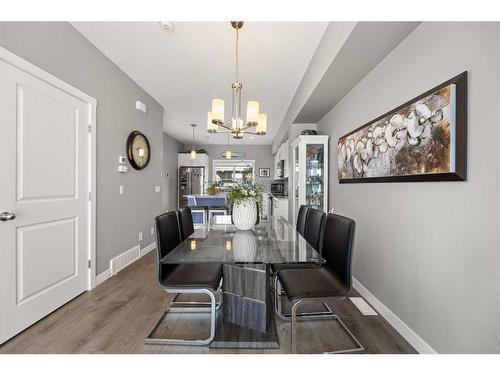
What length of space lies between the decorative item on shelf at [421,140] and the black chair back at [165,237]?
179 centimetres

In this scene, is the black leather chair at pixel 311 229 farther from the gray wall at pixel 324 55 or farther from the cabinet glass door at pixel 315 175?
the gray wall at pixel 324 55

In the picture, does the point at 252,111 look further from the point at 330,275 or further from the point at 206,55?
the point at 330,275

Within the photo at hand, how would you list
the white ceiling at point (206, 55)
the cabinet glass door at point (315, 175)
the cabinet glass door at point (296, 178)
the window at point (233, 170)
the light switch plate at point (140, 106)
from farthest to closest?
the window at point (233, 170)
the cabinet glass door at point (296, 178)
the cabinet glass door at point (315, 175)
the light switch plate at point (140, 106)
the white ceiling at point (206, 55)

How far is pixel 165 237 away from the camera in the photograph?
68.6 inches

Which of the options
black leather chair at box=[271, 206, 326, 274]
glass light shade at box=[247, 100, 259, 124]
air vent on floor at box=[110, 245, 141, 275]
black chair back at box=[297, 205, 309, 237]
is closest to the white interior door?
air vent on floor at box=[110, 245, 141, 275]

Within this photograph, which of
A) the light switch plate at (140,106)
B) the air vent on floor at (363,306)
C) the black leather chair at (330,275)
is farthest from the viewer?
the light switch plate at (140,106)

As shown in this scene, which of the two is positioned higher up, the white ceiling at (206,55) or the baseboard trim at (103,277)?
the white ceiling at (206,55)

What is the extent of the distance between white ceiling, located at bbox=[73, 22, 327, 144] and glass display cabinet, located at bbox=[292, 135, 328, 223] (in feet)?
2.97

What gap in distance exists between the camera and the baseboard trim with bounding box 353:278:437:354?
1570mm

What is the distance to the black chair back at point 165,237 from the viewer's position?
5.36 ft

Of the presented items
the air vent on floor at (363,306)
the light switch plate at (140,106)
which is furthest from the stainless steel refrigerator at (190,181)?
the air vent on floor at (363,306)

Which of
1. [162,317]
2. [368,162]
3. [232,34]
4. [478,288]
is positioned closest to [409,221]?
[478,288]

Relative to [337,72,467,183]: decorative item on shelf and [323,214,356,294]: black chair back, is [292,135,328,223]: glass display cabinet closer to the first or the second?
[337,72,467,183]: decorative item on shelf

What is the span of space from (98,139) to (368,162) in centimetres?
289
